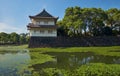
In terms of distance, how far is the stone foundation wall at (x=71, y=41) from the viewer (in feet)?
126

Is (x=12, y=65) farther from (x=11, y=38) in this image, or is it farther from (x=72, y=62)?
(x=11, y=38)

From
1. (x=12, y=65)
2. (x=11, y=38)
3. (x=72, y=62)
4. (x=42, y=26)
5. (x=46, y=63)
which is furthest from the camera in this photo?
(x=11, y=38)

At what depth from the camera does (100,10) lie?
41.8 metres

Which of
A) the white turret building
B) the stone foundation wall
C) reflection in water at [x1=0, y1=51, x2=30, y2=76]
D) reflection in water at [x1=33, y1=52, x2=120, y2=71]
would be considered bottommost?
reflection in water at [x1=33, y1=52, x2=120, y2=71]

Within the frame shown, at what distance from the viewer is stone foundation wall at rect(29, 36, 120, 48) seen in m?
38.5

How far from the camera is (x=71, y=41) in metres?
39.2

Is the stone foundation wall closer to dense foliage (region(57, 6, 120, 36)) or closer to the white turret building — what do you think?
the white turret building

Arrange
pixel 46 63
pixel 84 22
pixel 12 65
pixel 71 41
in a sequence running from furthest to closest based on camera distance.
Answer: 1. pixel 84 22
2. pixel 71 41
3. pixel 46 63
4. pixel 12 65

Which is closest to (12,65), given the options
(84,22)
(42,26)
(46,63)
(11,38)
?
(46,63)

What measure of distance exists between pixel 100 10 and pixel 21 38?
48.0 metres

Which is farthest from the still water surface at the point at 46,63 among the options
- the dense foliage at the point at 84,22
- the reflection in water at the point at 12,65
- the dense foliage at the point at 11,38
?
the dense foliage at the point at 11,38

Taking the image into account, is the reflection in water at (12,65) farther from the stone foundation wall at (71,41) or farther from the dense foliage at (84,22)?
the dense foliage at (84,22)

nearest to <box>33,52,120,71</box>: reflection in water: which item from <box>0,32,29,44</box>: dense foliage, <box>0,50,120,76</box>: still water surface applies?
<box>0,50,120,76</box>: still water surface

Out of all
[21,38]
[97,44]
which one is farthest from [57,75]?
[21,38]
